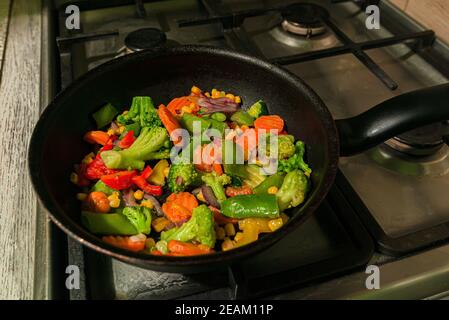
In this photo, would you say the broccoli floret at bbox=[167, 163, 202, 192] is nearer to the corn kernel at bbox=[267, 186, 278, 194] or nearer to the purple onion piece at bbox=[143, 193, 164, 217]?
the purple onion piece at bbox=[143, 193, 164, 217]

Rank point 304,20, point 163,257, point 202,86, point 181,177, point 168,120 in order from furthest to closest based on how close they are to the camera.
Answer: point 304,20, point 202,86, point 168,120, point 181,177, point 163,257

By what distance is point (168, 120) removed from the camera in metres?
0.95

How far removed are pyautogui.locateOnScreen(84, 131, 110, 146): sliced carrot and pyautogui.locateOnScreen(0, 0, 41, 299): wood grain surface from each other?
13 centimetres

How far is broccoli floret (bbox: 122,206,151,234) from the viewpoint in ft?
2.59

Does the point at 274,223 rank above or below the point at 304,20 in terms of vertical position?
below

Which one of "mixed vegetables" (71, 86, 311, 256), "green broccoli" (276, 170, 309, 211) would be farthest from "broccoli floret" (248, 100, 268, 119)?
"green broccoli" (276, 170, 309, 211)

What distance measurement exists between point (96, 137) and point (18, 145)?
0.53ft

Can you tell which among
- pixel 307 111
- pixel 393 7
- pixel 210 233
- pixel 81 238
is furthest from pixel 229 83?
pixel 393 7

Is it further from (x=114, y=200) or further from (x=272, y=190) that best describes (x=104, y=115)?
(x=272, y=190)

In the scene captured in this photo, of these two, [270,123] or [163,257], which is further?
[270,123]

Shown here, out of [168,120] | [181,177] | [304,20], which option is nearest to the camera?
[181,177]

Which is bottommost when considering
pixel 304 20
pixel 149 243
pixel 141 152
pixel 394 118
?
pixel 149 243

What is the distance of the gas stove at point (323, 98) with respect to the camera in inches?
28.2

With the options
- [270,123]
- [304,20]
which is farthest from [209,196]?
[304,20]
